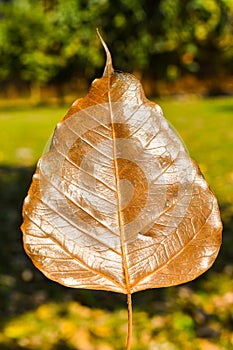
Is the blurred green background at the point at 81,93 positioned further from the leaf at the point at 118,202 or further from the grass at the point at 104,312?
the leaf at the point at 118,202

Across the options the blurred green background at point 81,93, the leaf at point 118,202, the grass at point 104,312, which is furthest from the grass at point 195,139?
the leaf at point 118,202

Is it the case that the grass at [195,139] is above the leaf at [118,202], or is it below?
below

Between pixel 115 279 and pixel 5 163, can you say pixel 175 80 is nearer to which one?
pixel 5 163

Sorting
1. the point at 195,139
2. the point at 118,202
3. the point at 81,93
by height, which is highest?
the point at 118,202

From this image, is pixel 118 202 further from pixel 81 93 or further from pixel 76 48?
pixel 81 93

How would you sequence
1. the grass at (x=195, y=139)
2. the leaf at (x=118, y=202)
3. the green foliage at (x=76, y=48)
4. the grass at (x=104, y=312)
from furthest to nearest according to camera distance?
the green foliage at (x=76, y=48) < the grass at (x=195, y=139) < the grass at (x=104, y=312) < the leaf at (x=118, y=202)

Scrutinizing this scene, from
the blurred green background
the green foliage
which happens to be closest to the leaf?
the blurred green background

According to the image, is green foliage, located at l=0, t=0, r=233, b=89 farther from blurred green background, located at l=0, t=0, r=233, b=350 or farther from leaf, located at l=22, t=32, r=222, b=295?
leaf, located at l=22, t=32, r=222, b=295

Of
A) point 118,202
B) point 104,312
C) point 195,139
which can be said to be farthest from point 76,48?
point 118,202
